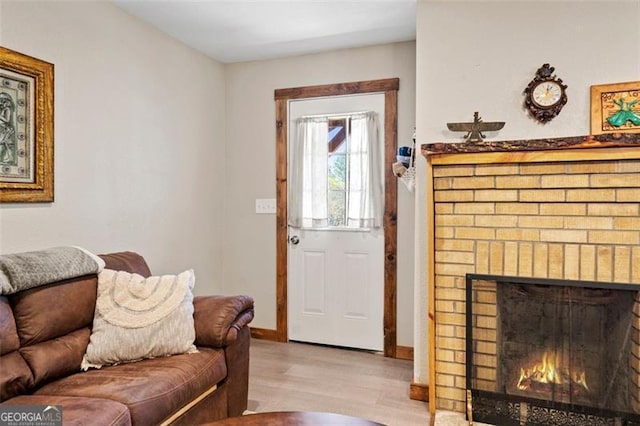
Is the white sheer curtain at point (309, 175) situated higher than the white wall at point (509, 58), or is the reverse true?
the white wall at point (509, 58)

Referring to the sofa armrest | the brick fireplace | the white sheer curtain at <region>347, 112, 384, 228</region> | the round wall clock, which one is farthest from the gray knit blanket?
the round wall clock

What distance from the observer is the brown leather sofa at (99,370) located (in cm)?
152

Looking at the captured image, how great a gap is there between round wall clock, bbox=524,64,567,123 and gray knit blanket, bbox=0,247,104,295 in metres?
2.54

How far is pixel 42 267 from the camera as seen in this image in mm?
1767

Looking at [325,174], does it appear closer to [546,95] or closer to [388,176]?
[388,176]

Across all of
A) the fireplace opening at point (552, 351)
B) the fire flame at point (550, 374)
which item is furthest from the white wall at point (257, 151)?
the fire flame at point (550, 374)

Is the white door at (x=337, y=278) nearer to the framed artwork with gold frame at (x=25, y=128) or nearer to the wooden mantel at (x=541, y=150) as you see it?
the wooden mantel at (x=541, y=150)

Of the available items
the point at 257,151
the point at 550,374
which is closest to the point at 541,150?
the point at 550,374

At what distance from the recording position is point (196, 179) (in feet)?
11.0

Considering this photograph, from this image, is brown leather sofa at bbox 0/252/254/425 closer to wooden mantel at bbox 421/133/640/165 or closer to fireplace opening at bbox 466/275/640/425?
fireplace opening at bbox 466/275/640/425

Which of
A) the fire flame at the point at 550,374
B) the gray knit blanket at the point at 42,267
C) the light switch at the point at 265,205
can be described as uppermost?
the light switch at the point at 265,205

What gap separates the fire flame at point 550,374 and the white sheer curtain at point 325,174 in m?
1.49

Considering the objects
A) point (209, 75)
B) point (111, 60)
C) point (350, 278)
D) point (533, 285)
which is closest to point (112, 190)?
point (111, 60)

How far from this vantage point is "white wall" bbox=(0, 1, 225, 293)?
213 cm
